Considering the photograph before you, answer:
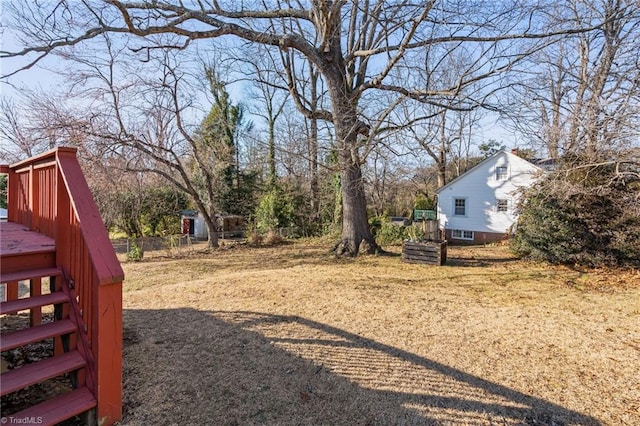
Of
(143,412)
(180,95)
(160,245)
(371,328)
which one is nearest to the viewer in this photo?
(143,412)

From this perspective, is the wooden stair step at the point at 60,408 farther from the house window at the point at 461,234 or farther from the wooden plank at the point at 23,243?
the house window at the point at 461,234

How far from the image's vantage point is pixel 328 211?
1684 centimetres

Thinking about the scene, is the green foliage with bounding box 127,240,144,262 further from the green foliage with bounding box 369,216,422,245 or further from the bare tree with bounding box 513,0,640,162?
the bare tree with bounding box 513,0,640,162

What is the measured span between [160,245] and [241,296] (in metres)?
11.7

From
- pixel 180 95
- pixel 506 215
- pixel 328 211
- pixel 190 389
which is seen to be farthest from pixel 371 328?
pixel 506 215

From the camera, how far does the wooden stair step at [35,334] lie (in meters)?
2.10

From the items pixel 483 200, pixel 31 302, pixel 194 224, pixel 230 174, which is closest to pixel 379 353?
pixel 31 302

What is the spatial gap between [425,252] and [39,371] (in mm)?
7786

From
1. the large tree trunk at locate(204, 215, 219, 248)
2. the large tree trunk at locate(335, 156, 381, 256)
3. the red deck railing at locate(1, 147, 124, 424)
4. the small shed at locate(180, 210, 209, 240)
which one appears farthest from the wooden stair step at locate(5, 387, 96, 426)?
the small shed at locate(180, 210, 209, 240)

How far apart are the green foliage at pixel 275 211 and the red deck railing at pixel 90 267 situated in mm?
13086

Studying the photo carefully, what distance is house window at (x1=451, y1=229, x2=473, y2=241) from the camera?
1686cm

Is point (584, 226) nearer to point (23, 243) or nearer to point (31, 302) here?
point (31, 302)

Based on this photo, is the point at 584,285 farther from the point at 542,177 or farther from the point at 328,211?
the point at 328,211

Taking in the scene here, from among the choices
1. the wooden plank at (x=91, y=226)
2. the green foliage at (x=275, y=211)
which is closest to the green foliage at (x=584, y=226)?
the wooden plank at (x=91, y=226)
